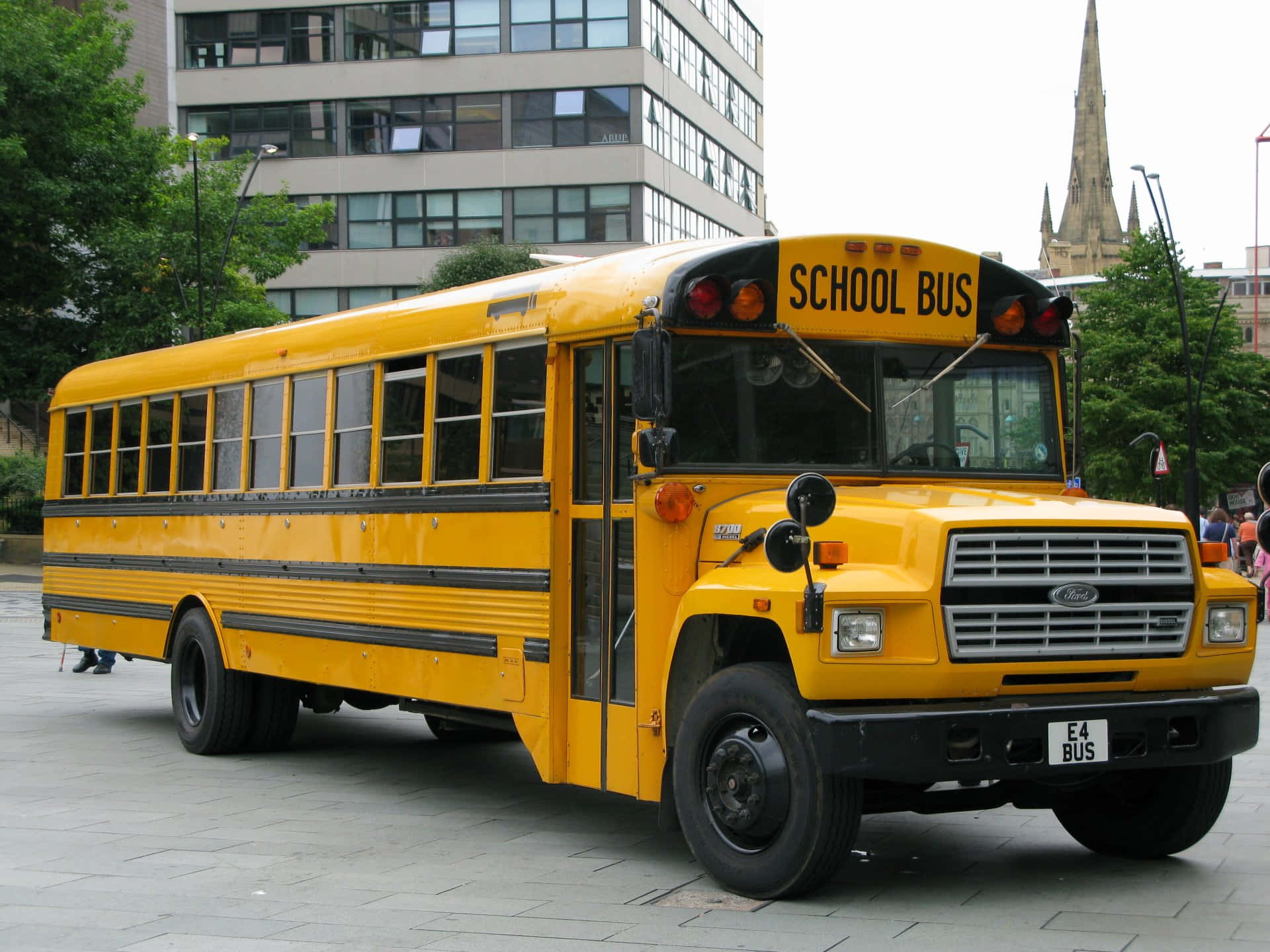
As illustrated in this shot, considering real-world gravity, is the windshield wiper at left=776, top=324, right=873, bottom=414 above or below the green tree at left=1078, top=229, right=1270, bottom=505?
below

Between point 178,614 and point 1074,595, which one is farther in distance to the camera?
point 178,614

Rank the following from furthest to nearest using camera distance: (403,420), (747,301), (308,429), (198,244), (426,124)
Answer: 1. (426,124)
2. (198,244)
3. (308,429)
4. (403,420)
5. (747,301)

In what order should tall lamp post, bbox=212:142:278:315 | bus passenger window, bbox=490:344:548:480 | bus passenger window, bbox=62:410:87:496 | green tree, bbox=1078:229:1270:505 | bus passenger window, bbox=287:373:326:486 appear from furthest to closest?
green tree, bbox=1078:229:1270:505
tall lamp post, bbox=212:142:278:315
bus passenger window, bbox=62:410:87:496
bus passenger window, bbox=287:373:326:486
bus passenger window, bbox=490:344:548:480

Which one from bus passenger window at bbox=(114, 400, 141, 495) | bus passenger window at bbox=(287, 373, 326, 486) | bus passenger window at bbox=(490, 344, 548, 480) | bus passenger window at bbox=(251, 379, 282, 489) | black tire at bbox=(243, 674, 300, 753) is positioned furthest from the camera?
bus passenger window at bbox=(114, 400, 141, 495)

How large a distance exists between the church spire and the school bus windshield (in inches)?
5749

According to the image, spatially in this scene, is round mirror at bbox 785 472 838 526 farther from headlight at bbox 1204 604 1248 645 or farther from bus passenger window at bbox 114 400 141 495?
bus passenger window at bbox 114 400 141 495

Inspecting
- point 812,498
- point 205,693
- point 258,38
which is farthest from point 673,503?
point 258,38

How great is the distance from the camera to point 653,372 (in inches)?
257

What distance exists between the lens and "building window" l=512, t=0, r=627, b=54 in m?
45.9

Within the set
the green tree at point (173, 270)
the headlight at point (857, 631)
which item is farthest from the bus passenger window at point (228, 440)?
the green tree at point (173, 270)

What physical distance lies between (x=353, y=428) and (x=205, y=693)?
2.62m

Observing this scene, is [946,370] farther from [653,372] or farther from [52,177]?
[52,177]

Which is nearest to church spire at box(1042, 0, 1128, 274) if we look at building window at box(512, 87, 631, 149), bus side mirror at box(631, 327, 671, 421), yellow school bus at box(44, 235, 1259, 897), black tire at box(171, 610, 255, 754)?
building window at box(512, 87, 631, 149)

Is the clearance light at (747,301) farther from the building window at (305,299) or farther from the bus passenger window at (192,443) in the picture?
the building window at (305,299)
